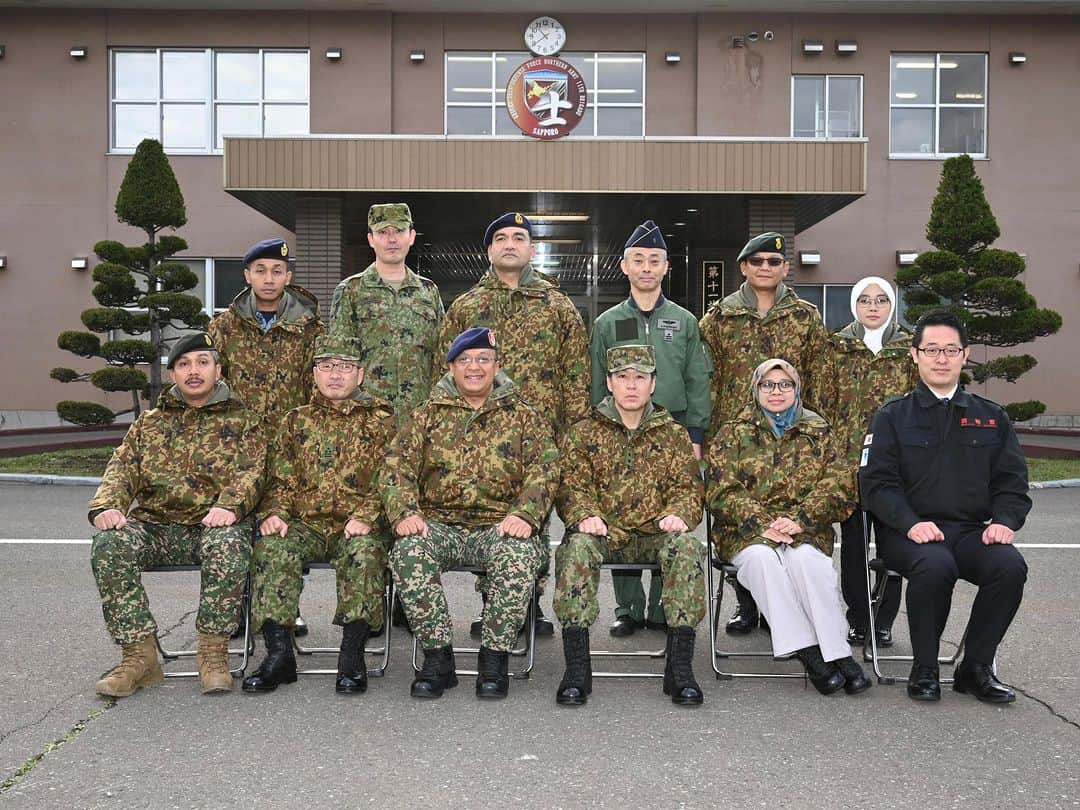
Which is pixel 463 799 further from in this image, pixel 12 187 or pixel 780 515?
pixel 12 187

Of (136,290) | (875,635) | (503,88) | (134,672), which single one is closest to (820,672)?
(875,635)

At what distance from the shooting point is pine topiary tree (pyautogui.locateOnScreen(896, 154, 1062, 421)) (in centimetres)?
1590

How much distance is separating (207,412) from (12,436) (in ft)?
53.0

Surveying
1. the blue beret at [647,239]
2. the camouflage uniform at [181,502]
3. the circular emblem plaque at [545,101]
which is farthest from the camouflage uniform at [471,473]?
the circular emblem plaque at [545,101]

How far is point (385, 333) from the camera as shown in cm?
634

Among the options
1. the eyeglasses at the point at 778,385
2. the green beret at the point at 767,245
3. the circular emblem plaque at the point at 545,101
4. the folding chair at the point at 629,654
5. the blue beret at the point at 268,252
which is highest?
the circular emblem plaque at the point at 545,101

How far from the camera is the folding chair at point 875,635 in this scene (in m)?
5.24

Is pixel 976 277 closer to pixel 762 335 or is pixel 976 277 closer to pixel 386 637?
pixel 762 335

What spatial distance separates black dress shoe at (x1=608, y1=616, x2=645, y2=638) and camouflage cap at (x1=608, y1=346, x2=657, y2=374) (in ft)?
5.17

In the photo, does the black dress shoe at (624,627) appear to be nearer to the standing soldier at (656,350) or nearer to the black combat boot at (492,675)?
the standing soldier at (656,350)

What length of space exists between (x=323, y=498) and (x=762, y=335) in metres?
2.71

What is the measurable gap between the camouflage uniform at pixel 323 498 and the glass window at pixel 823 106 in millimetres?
17607

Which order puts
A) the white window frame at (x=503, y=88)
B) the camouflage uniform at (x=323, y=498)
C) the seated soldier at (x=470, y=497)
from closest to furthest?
the seated soldier at (x=470, y=497)
the camouflage uniform at (x=323, y=498)
the white window frame at (x=503, y=88)

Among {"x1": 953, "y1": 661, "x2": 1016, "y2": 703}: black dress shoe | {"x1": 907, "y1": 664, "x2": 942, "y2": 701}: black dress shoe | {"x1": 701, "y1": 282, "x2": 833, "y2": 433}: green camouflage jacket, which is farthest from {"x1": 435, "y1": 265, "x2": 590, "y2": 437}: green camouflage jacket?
{"x1": 953, "y1": 661, "x2": 1016, "y2": 703}: black dress shoe
